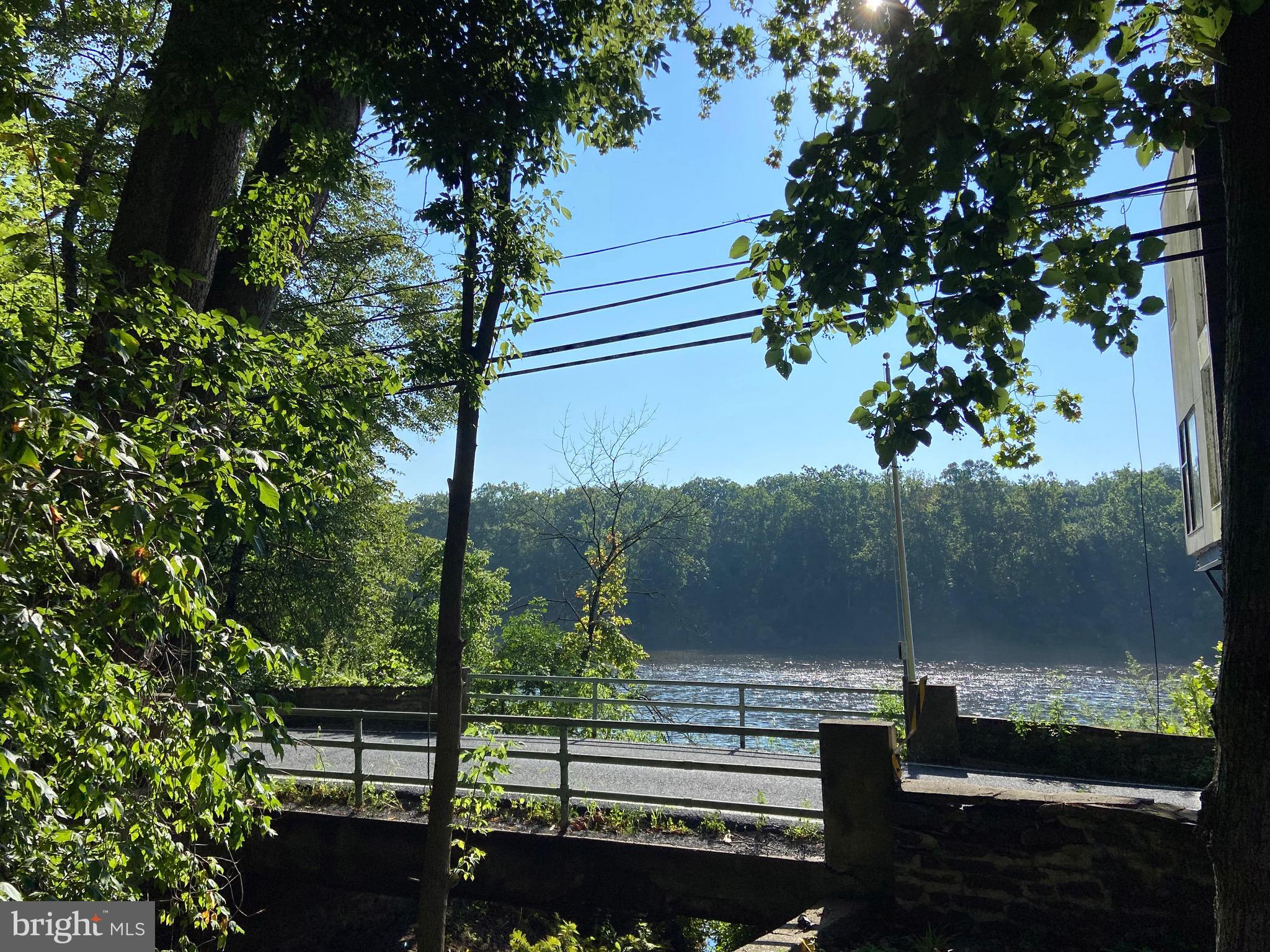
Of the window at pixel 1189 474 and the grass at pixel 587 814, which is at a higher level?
the window at pixel 1189 474

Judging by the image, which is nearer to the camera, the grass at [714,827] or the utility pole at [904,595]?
the grass at [714,827]

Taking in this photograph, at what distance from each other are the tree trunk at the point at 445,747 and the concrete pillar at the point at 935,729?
736 cm

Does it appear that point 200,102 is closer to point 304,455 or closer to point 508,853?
point 304,455

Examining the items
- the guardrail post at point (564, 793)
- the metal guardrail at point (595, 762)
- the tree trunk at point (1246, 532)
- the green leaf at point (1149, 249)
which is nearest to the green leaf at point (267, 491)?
the tree trunk at point (1246, 532)

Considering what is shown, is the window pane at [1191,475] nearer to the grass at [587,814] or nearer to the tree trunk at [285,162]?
the grass at [587,814]

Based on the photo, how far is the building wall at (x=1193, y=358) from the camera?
11688mm

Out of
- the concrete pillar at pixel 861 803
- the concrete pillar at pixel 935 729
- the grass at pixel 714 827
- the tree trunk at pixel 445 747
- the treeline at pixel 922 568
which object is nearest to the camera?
the tree trunk at pixel 445 747

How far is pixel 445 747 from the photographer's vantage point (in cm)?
616

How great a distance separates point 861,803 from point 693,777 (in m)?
4.29

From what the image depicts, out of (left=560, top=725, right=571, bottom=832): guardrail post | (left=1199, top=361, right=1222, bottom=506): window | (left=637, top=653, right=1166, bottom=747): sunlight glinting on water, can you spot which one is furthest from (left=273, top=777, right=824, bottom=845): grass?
(left=1199, top=361, right=1222, bottom=506): window

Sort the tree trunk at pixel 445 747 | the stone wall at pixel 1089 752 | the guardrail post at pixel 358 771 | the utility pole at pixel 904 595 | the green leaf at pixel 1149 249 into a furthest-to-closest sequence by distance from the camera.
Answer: the utility pole at pixel 904 595 → the stone wall at pixel 1089 752 → the guardrail post at pixel 358 771 → the tree trunk at pixel 445 747 → the green leaf at pixel 1149 249

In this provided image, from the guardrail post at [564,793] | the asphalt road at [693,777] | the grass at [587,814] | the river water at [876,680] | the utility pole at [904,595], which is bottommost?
the river water at [876,680]

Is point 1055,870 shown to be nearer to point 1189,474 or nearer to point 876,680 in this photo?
point 1189,474

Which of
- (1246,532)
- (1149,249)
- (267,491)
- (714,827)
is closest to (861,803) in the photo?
(714,827)
